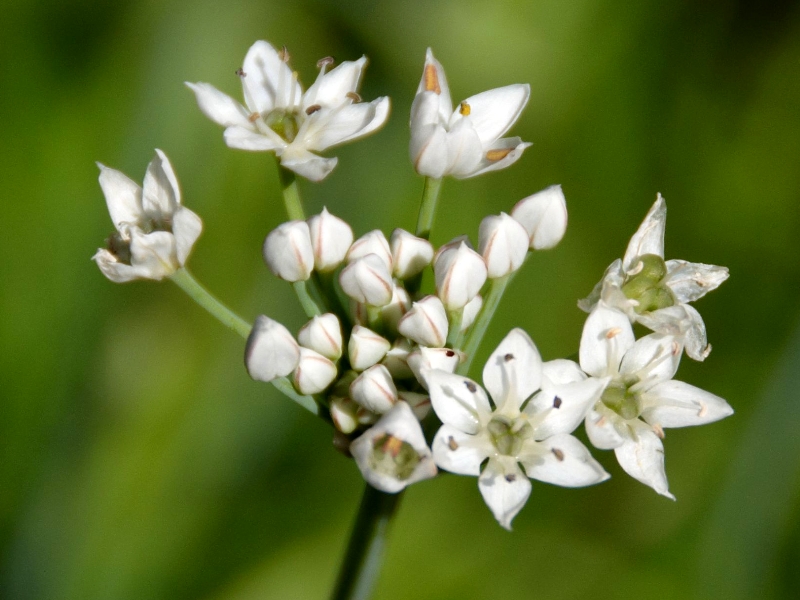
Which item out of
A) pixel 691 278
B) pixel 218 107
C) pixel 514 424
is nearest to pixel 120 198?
pixel 218 107

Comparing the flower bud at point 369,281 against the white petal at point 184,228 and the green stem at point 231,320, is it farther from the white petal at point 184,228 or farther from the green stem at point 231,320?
the white petal at point 184,228

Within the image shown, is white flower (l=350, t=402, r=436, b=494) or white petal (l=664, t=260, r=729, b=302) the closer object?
white flower (l=350, t=402, r=436, b=494)

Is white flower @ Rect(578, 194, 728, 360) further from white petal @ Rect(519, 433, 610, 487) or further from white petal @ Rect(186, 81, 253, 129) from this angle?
white petal @ Rect(186, 81, 253, 129)

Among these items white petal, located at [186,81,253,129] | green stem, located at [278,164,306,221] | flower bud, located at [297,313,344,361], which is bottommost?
flower bud, located at [297,313,344,361]

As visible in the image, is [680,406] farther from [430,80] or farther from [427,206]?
[430,80]

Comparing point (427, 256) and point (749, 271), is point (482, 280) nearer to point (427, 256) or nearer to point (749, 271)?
point (427, 256)

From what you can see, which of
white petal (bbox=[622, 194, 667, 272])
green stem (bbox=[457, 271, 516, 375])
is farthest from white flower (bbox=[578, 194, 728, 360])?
green stem (bbox=[457, 271, 516, 375])

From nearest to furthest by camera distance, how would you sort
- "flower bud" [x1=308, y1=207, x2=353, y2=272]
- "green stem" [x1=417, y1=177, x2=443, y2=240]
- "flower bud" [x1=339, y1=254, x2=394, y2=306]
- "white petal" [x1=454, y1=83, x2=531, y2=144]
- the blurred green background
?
"flower bud" [x1=339, y1=254, x2=394, y2=306]
"flower bud" [x1=308, y1=207, x2=353, y2=272]
"green stem" [x1=417, y1=177, x2=443, y2=240]
"white petal" [x1=454, y1=83, x2=531, y2=144]
the blurred green background
